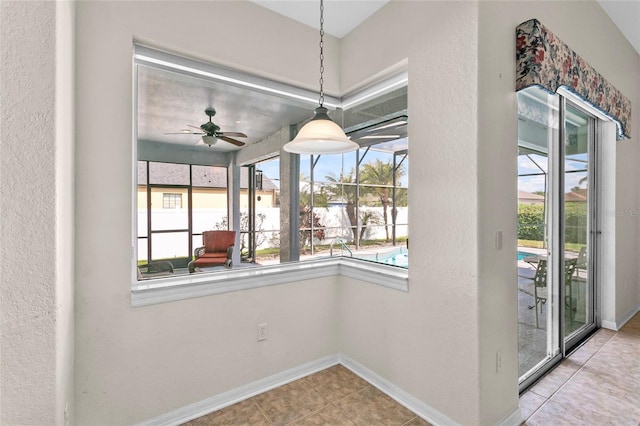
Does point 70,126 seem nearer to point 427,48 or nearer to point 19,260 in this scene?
point 19,260

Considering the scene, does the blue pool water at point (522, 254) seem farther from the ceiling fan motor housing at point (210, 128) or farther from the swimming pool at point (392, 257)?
the ceiling fan motor housing at point (210, 128)

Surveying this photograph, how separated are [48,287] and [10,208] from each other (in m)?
0.31

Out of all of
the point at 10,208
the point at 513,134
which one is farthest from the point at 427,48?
the point at 10,208

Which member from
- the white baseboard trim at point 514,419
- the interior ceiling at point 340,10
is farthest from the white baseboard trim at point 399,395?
the interior ceiling at point 340,10

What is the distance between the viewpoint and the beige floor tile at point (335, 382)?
7.33 ft

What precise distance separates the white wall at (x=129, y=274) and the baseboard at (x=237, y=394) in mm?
44

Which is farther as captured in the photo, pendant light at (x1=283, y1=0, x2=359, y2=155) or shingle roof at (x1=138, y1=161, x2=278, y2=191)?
shingle roof at (x1=138, y1=161, x2=278, y2=191)

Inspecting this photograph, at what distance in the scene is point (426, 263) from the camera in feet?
6.49

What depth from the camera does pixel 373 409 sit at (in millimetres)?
2051

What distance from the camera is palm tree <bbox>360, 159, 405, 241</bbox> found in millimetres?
2643

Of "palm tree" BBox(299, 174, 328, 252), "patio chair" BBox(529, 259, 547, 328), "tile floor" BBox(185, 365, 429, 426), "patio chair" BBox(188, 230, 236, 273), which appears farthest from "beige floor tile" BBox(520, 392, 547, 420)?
"patio chair" BBox(188, 230, 236, 273)

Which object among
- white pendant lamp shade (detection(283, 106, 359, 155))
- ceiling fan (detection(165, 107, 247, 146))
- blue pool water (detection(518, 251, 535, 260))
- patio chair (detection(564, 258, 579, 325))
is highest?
ceiling fan (detection(165, 107, 247, 146))

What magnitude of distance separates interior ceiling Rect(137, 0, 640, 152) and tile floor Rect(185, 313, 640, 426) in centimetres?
185

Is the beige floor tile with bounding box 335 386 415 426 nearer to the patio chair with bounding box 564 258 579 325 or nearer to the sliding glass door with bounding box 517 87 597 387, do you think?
the sliding glass door with bounding box 517 87 597 387
